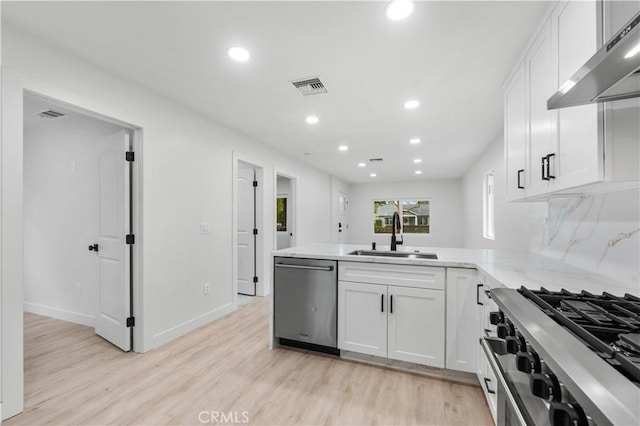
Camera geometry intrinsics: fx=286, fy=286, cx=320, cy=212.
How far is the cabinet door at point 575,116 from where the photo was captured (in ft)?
3.75

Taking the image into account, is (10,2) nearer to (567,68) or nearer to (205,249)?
(205,249)

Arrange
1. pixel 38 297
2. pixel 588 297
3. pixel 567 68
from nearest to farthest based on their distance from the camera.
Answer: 1. pixel 588 297
2. pixel 567 68
3. pixel 38 297

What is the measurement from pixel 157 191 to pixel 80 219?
1313 millimetres

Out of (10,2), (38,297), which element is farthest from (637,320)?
(38,297)

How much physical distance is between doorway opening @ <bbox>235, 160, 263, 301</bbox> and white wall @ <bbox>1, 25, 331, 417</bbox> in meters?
0.14

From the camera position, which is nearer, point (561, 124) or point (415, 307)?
point (561, 124)

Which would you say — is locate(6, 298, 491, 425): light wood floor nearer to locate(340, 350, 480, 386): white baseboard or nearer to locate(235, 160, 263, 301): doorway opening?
locate(340, 350, 480, 386): white baseboard

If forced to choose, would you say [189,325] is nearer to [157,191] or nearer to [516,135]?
[157,191]

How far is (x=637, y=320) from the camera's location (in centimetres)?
81

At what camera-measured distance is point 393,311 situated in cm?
230

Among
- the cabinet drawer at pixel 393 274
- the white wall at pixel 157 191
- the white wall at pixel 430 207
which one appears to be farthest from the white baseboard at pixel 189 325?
the white wall at pixel 430 207

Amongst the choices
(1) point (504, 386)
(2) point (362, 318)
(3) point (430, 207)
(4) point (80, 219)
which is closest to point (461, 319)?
(2) point (362, 318)

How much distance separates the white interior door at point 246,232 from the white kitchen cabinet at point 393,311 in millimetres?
2572

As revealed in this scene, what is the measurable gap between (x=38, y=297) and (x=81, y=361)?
6.49ft
